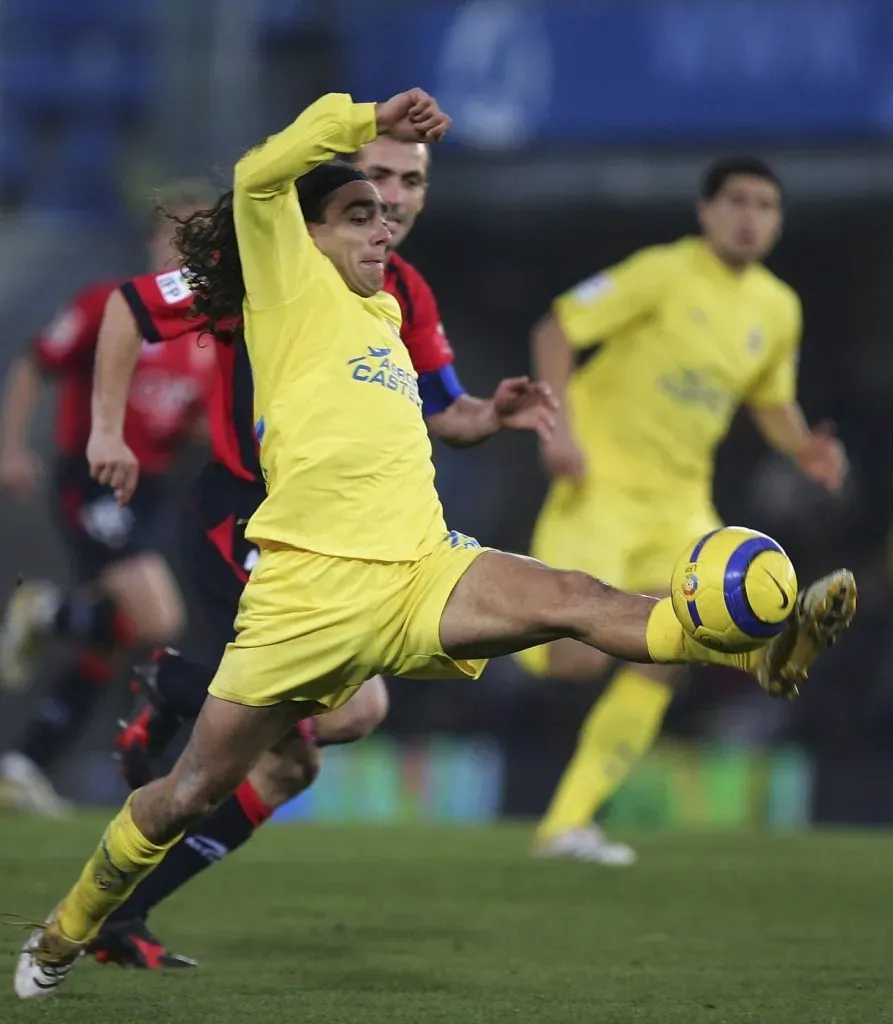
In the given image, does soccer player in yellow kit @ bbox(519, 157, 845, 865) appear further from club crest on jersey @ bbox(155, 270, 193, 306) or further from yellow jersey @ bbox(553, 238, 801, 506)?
club crest on jersey @ bbox(155, 270, 193, 306)

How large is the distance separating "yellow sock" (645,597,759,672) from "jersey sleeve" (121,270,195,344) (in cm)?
160

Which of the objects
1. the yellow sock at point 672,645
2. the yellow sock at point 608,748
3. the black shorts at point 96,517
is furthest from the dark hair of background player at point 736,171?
the yellow sock at point 672,645

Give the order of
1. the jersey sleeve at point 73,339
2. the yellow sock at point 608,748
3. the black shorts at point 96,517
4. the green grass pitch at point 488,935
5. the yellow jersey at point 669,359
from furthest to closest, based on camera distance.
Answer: the black shorts at point 96,517 → the jersey sleeve at point 73,339 → the yellow jersey at point 669,359 → the yellow sock at point 608,748 → the green grass pitch at point 488,935

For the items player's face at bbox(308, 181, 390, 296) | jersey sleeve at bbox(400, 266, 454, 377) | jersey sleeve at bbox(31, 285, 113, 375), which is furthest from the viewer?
jersey sleeve at bbox(31, 285, 113, 375)

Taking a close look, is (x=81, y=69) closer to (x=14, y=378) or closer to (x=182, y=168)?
(x=182, y=168)

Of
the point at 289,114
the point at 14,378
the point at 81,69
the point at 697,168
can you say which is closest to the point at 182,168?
the point at 289,114

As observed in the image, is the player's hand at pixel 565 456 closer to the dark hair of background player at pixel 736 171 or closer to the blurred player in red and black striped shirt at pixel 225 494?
the dark hair of background player at pixel 736 171

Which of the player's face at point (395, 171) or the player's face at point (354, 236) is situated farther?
the player's face at point (395, 171)

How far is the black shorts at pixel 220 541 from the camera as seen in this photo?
5.31 meters

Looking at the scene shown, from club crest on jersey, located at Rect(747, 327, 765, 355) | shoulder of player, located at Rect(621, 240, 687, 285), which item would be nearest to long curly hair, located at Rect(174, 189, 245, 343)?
shoulder of player, located at Rect(621, 240, 687, 285)

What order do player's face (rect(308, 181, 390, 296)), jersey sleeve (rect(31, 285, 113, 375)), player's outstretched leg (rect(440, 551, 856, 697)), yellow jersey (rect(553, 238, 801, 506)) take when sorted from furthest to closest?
jersey sleeve (rect(31, 285, 113, 375)), yellow jersey (rect(553, 238, 801, 506)), player's face (rect(308, 181, 390, 296)), player's outstretched leg (rect(440, 551, 856, 697))

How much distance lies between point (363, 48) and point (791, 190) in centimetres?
283

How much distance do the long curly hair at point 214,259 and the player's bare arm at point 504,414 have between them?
66 cm

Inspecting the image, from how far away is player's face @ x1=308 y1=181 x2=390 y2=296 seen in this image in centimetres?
457
